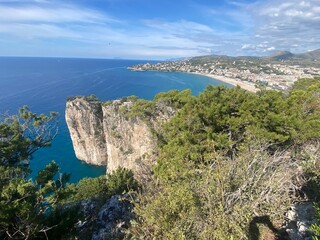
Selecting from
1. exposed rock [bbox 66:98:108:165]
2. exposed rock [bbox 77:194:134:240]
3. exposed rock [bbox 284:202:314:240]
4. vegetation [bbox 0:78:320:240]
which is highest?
vegetation [bbox 0:78:320:240]

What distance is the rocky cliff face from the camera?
28.2 meters

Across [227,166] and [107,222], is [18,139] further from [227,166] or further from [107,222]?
[227,166]

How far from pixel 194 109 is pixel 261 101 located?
14.9 feet

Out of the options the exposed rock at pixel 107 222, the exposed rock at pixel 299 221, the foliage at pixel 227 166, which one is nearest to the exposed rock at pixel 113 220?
the exposed rock at pixel 107 222

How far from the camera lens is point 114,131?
3519cm

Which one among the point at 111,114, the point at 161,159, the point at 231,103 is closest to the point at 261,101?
the point at 231,103

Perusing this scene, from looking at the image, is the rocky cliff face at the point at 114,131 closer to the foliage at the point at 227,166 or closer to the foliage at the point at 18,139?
the foliage at the point at 227,166

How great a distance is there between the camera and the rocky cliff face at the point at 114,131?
28250 mm

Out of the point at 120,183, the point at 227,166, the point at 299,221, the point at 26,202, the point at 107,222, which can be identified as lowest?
the point at 120,183

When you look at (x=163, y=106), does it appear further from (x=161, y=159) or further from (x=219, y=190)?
(x=219, y=190)

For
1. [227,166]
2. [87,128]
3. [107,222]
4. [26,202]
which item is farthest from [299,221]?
[87,128]

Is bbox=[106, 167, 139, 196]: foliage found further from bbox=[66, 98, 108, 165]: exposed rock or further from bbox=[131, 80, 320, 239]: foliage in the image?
bbox=[66, 98, 108, 165]: exposed rock

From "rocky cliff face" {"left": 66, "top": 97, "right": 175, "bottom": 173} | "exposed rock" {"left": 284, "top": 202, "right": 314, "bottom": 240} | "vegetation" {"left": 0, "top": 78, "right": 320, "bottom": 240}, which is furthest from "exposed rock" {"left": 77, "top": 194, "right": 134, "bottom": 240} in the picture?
"rocky cliff face" {"left": 66, "top": 97, "right": 175, "bottom": 173}

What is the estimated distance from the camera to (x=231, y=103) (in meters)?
16.9
